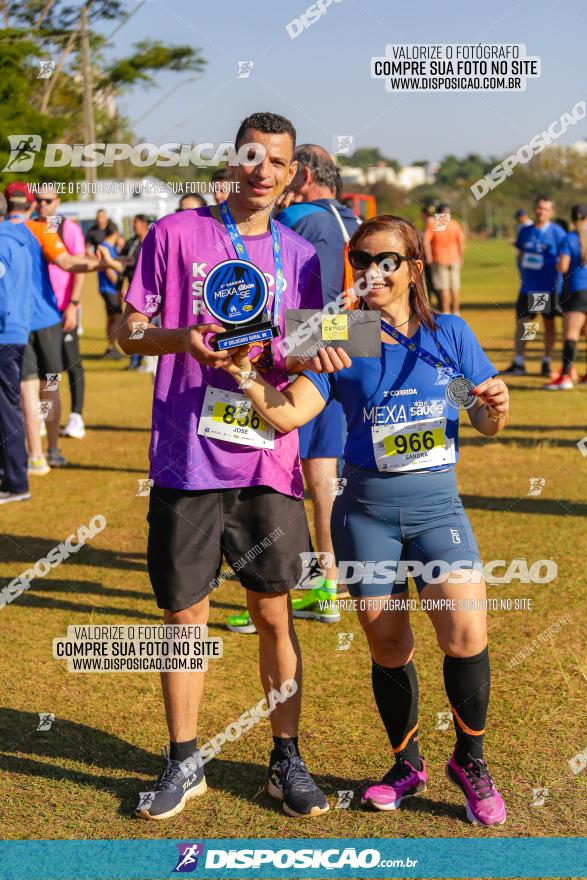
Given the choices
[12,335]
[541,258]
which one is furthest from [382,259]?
[541,258]

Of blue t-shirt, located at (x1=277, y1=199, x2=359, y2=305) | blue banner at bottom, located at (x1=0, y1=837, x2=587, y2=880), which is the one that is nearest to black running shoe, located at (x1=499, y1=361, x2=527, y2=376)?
blue t-shirt, located at (x1=277, y1=199, x2=359, y2=305)

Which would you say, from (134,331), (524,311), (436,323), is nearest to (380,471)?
(436,323)

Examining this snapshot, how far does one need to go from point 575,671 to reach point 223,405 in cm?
241

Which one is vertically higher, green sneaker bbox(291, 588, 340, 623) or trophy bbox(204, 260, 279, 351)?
trophy bbox(204, 260, 279, 351)

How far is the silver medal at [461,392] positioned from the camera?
3.40 m

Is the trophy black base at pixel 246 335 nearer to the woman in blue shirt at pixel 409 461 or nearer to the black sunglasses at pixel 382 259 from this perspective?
the woman in blue shirt at pixel 409 461

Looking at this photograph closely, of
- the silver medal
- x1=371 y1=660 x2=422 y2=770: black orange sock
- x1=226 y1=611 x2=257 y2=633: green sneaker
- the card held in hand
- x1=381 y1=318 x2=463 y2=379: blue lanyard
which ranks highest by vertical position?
the card held in hand

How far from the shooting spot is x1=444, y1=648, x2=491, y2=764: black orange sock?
3.45 meters

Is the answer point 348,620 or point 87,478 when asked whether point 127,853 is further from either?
point 87,478

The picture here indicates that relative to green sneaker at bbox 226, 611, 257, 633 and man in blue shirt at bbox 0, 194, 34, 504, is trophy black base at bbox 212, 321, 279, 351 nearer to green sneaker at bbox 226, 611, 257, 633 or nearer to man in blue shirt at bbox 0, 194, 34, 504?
green sneaker at bbox 226, 611, 257, 633

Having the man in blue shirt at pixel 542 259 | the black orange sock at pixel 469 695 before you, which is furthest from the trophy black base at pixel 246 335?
the man in blue shirt at pixel 542 259

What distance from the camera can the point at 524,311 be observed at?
47.6 ft

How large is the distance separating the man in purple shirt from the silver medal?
21.6 inches

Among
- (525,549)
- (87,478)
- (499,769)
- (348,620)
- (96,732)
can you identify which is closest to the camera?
(499,769)
